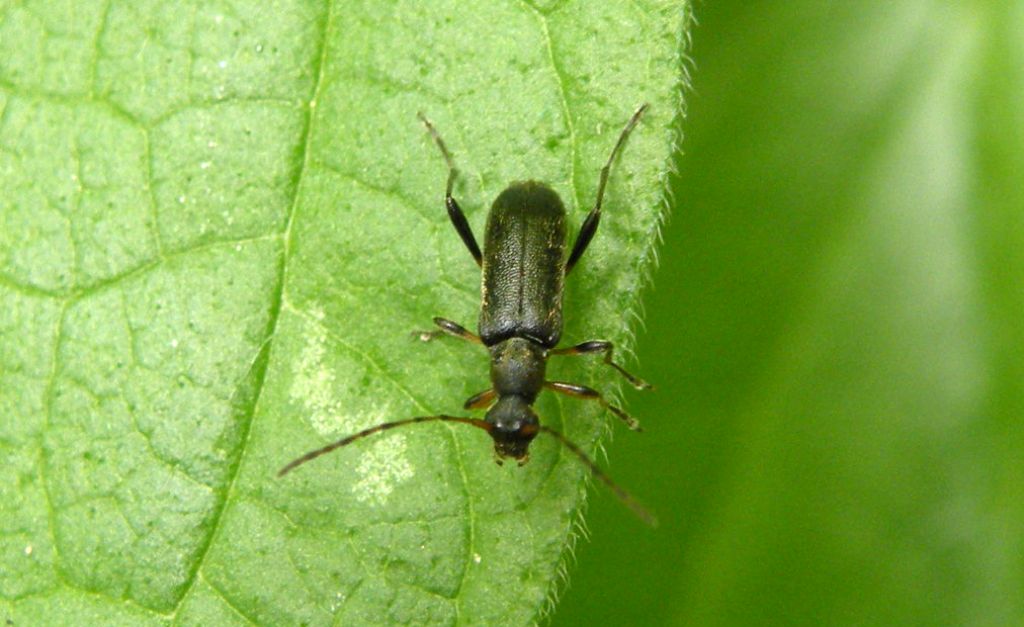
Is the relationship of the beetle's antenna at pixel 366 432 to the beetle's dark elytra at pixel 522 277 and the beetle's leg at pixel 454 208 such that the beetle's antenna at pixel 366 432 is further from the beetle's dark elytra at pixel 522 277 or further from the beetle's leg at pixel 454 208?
the beetle's leg at pixel 454 208

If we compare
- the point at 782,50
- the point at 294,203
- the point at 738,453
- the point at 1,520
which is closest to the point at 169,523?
the point at 1,520

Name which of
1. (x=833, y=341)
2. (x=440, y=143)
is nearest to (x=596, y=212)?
(x=440, y=143)

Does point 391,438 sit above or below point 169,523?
above

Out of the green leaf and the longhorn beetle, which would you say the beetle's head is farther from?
the green leaf

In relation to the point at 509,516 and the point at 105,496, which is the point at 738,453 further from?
the point at 105,496

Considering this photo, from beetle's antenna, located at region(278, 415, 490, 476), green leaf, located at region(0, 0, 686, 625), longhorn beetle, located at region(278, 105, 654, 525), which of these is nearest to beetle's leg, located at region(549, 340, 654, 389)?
longhorn beetle, located at region(278, 105, 654, 525)

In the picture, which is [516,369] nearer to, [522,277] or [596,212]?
[522,277]
